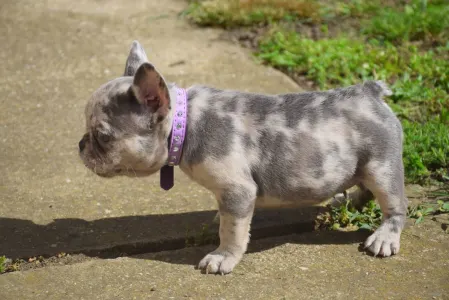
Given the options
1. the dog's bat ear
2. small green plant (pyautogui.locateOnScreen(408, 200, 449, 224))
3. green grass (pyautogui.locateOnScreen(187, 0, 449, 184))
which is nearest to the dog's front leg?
the dog's bat ear

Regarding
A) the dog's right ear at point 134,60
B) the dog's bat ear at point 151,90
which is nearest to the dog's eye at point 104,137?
the dog's bat ear at point 151,90

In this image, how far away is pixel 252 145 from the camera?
4457mm

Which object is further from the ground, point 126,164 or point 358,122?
point 358,122

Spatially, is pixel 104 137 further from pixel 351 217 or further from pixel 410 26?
pixel 410 26

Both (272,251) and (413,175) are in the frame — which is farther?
(413,175)

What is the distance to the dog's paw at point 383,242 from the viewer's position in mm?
4629

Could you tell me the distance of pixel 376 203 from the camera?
206 inches

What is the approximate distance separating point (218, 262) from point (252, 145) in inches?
30.1

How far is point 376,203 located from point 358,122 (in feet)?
3.01

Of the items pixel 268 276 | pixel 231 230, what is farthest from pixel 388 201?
pixel 231 230

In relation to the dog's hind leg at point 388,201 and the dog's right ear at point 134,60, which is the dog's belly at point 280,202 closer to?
the dog's hind leg at point 388,201

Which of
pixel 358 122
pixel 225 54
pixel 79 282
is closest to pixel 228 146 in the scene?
pixel 358 122

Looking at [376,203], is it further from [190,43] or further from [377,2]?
[377,2]

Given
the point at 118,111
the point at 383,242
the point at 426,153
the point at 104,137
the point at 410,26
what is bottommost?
the point at 383,242
